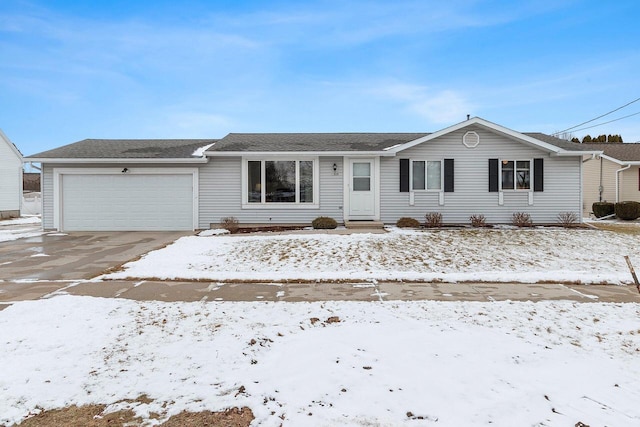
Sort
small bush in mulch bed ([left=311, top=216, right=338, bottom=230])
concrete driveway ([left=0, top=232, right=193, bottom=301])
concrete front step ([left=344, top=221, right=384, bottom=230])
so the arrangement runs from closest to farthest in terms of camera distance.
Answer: concrete driveway ([left=0, top=232, right=193, bottom=301]), small bush in mulch bed ([left=311, top=216, right=338, bottom=230]), concrete front step ([left=344, top=221, right=384, bottom=230])

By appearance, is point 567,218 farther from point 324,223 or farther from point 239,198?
point 239,198

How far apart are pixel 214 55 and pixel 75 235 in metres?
10.6

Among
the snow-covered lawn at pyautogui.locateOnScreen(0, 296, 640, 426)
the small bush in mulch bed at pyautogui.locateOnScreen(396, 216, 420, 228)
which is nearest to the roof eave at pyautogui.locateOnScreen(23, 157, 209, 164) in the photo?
the small bush in mulch bed at pyautogui.locateOnScreen(396, 216, 420, 228)

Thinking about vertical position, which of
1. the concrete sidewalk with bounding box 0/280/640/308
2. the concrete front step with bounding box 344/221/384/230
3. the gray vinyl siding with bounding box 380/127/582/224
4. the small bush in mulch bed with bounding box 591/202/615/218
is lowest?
the concrete sidewalk with bounding box 0/280/640/308

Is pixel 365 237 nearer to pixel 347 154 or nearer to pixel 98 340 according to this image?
pixel 347 154

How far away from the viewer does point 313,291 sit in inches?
219

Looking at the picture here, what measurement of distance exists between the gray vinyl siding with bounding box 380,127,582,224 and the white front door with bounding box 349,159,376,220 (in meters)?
0.42

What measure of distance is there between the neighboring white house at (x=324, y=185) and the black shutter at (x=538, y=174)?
0.04 m

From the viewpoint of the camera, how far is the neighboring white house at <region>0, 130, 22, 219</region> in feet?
69.9

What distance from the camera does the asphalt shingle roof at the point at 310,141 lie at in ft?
44.0

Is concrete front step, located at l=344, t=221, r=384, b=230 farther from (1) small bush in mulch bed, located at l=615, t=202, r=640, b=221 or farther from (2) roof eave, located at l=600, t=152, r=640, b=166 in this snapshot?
(2) roof eave, located at l=600, t=152, r=640, b=166

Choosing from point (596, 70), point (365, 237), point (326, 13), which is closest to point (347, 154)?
point (365, 237)

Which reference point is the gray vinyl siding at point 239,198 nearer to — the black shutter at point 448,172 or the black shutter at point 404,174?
the black shutter at point 404,174

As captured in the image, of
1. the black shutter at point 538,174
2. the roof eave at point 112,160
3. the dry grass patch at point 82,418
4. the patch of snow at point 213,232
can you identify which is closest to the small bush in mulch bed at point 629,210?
the black shutter at point 538,174
